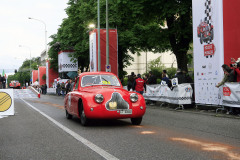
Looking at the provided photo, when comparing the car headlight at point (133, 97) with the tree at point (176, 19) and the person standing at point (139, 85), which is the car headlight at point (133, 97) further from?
the tree at point (176, 19)

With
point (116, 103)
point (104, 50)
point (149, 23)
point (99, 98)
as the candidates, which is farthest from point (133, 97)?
point (104, 50)

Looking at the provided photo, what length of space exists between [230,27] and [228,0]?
104cm

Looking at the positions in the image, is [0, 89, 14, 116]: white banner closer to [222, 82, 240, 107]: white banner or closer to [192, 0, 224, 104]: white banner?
[192, 0, 224, 104]: white banner

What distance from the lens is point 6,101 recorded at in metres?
14.0

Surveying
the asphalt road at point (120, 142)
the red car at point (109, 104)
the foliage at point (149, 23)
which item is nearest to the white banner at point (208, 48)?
the asphalt road at point (120, 142)

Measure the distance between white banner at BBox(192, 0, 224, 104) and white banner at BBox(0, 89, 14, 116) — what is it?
765 cm

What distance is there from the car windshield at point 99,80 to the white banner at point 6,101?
158 inches

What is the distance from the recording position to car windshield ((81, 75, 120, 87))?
1126cm

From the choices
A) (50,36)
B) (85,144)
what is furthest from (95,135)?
(50,36)

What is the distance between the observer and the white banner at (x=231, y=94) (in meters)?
12.8

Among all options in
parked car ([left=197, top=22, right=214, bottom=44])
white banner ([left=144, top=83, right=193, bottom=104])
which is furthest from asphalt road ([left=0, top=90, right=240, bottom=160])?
white banner ([left=144, top=83, right=193, bottom=104])

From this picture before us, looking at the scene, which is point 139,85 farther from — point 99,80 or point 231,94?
point 99,80

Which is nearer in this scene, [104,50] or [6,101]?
[6,101]

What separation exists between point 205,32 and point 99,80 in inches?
237
